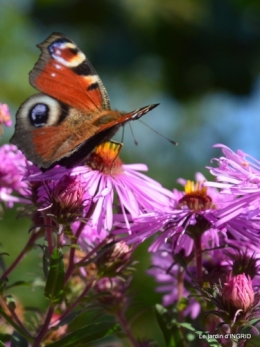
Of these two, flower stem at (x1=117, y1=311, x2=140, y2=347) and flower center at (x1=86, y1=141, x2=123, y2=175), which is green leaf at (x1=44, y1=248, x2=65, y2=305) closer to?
flower stem at (x1=117, y1=311, x2=140, y2=347)

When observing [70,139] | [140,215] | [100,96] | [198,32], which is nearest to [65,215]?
[140,215]

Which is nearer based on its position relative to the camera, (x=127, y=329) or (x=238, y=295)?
(x=238, y=295)

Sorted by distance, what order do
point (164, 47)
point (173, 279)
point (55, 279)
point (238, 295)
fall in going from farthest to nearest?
1. point (164, 47)
2. point (173, 279)
3. point (55, 279)
4. point (238, 295)

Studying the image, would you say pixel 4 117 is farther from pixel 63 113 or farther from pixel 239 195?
pixel 239 195

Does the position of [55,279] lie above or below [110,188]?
below

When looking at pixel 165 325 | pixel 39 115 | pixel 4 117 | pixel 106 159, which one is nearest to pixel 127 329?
pixel 165 325

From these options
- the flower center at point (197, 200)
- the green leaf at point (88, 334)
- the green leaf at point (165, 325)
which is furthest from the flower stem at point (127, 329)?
the flower center at point (197, 200)

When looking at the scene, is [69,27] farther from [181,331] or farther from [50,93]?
[181,331]

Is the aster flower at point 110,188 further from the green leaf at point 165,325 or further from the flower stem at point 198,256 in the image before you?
the green leaf at point 165,325
